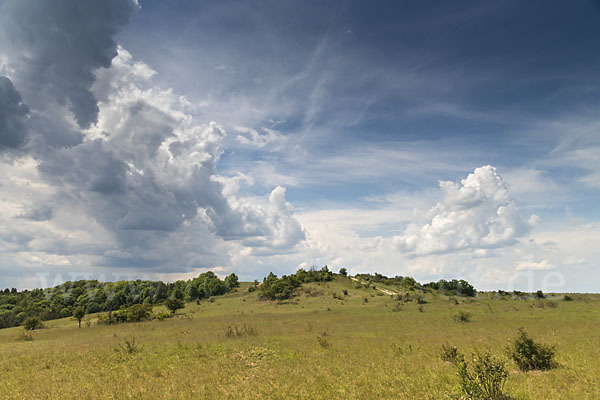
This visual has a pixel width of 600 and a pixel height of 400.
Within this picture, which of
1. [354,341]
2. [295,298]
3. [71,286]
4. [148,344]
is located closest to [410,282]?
[295,298]

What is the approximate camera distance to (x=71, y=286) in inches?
5335

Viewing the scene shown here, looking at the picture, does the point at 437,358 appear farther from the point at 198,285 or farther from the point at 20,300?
the point at 20,300

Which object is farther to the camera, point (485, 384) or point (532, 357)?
point (532, 357)

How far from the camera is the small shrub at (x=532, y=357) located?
17828 mm

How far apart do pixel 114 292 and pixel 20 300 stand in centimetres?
3467

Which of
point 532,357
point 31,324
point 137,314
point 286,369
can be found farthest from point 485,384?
point 31,324

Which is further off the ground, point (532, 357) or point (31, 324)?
point (532, 357)

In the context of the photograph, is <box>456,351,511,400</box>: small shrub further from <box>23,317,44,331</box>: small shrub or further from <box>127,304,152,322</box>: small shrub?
<box>23,317,44,331</box>: small shrub

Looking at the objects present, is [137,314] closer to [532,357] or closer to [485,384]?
[532,357]

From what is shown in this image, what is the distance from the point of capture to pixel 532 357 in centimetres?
1786

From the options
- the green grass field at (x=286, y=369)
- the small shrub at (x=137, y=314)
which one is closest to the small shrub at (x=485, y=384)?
the green grass field at (x=286, y=369)

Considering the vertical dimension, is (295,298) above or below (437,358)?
below

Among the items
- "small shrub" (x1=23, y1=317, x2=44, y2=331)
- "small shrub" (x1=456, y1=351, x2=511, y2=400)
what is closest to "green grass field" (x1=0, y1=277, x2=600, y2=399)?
"small shrub" (x1=456, y1=351, x2=511, y2=400)

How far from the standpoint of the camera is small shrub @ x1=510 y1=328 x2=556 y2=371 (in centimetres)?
1783
